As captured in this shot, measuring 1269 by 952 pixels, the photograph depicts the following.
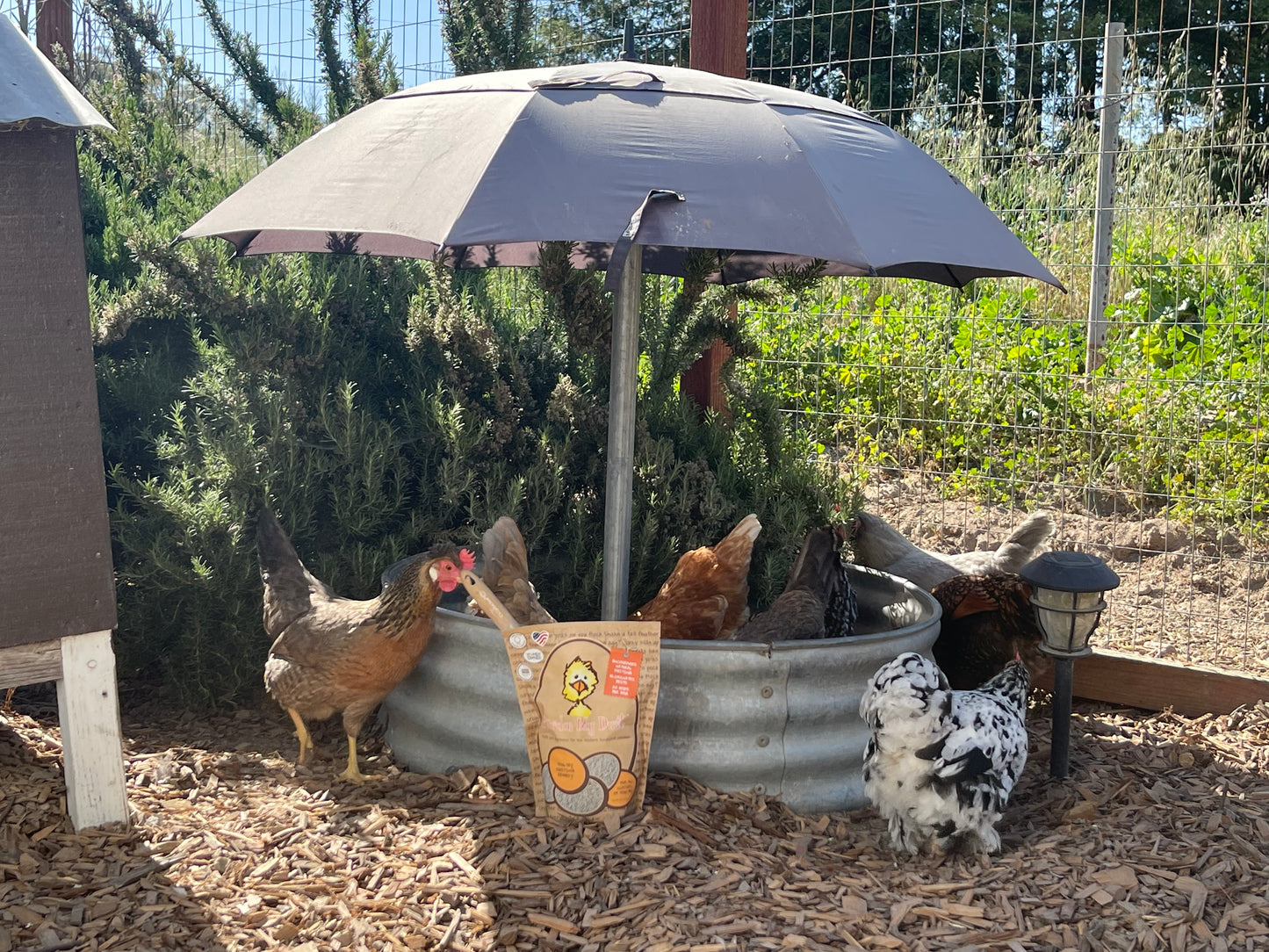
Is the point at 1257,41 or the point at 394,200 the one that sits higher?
the point at 1257,41

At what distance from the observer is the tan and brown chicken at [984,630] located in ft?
13.4

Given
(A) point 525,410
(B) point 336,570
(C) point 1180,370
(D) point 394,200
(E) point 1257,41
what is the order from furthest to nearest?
(E) point 1257,41 → (C) point 1180,370 → (A) point 525,410 → (B) point 336,570 → (D) point 394,200

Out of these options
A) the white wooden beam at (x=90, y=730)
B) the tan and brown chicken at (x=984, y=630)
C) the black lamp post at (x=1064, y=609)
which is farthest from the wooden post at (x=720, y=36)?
the white wooden beam at (x=90, y=730)

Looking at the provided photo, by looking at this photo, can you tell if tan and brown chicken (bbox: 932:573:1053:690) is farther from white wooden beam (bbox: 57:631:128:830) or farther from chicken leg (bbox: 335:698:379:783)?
white wooden beam (bbox: 57:631:128:830)

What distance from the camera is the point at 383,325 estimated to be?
4.86 m

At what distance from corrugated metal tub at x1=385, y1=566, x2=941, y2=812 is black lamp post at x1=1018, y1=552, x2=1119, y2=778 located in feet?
1.34

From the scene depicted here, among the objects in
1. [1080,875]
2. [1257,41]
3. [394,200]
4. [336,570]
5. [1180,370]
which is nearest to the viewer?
[394,200]

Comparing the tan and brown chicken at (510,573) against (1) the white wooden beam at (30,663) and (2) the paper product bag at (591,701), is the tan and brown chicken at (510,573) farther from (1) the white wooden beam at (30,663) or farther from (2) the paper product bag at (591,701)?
(1) the white wooden beam at (30,663)

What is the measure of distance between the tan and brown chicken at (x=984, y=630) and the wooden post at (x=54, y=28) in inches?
225

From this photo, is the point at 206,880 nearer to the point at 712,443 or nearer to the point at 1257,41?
the point at 712,443

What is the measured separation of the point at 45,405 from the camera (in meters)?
2.79

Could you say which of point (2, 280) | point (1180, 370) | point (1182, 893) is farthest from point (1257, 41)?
point (2, 280)

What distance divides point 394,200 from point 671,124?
70 cm

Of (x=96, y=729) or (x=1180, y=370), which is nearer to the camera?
(x=96, y=729)
